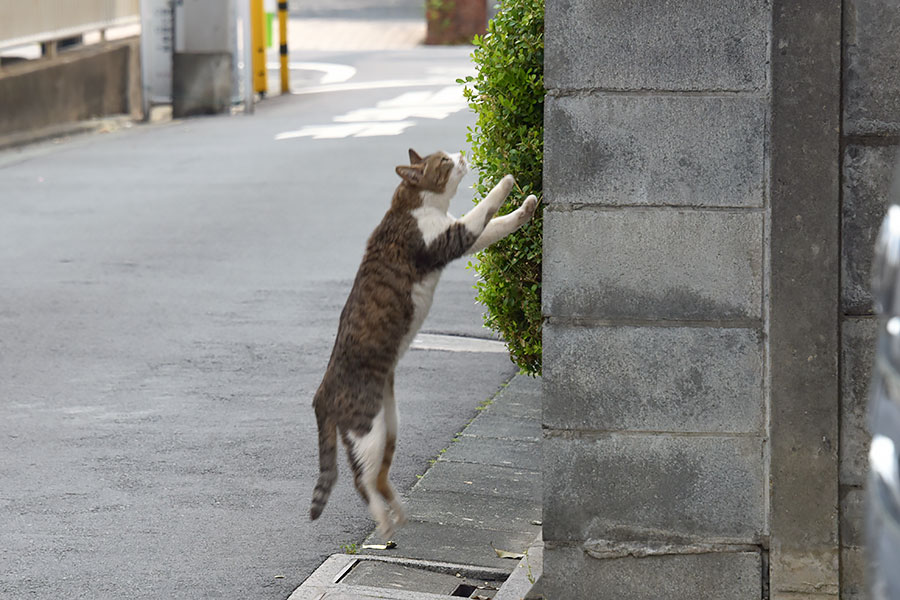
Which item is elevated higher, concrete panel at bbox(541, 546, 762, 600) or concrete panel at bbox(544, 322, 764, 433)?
concrete panel at bbox(544, 322, 764, 433)

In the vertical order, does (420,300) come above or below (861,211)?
below

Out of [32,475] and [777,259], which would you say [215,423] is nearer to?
[32,475]

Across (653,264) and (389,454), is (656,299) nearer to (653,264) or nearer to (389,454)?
(653,264)

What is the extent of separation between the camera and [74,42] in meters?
20.1

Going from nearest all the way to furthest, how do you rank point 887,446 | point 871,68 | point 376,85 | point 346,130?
point 887,446 → point 871,68 → point 346,130 → point 376,85

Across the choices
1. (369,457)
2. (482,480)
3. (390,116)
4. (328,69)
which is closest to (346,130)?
(390,116)

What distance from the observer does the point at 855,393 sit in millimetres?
4195

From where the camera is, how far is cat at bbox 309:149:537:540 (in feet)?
15.9

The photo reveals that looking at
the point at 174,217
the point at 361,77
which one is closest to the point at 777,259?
the point at 174,217

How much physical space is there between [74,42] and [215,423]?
1434cm

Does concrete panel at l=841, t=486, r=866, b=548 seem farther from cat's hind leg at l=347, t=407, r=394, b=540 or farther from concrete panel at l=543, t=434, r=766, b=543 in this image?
cat's hind leg at l=347, t=407, r=394, b=540

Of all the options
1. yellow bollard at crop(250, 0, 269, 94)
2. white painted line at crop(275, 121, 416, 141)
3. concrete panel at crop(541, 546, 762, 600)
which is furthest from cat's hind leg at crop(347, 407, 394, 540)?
yellow bollard at crop(250, 0, 269, 94)

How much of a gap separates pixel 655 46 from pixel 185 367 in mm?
4581

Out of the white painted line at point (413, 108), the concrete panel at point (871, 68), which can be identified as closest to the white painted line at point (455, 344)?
the concrete panel at point (871, 68)
